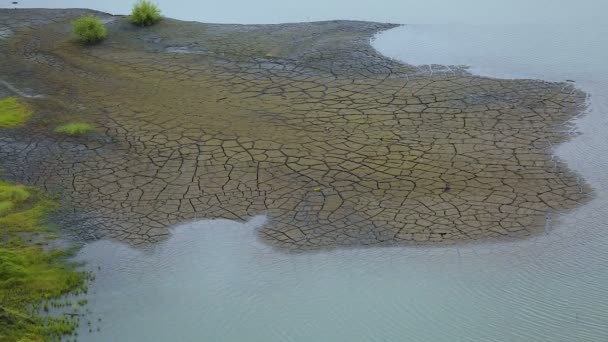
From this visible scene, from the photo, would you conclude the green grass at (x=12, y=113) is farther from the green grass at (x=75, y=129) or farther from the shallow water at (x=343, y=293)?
the shallow water at (x=343, y=293)

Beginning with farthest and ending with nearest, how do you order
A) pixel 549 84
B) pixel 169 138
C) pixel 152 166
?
pixel 549 84 → pixel 169 138 → pixel 152 166

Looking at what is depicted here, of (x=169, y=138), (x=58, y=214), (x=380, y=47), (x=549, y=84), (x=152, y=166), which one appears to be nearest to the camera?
(x=58, y=214)

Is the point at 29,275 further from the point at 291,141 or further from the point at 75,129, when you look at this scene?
the point at 291,141

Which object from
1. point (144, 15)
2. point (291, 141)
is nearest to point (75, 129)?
point (291, 141)

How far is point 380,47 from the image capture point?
38.6 ft

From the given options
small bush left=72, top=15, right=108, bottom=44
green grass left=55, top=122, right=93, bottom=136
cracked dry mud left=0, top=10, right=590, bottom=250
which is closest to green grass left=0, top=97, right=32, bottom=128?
cracked dry mud left=0, top=10, right=590, bottom=250

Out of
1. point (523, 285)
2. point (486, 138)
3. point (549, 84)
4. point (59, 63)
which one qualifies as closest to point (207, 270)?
point (523, 285)

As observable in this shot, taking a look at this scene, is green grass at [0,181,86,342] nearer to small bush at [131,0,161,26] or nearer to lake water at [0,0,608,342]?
lake water at [0,0,608,342]

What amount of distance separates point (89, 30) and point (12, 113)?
8.72 feet

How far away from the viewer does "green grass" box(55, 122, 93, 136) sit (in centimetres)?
953

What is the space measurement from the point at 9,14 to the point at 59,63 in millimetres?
3172

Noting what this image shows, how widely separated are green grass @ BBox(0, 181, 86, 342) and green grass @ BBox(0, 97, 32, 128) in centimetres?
186

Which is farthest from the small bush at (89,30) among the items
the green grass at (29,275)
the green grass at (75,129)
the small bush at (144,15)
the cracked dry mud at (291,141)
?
the green grass at (29,275)

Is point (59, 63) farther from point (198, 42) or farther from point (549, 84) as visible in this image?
point (549, 84)
